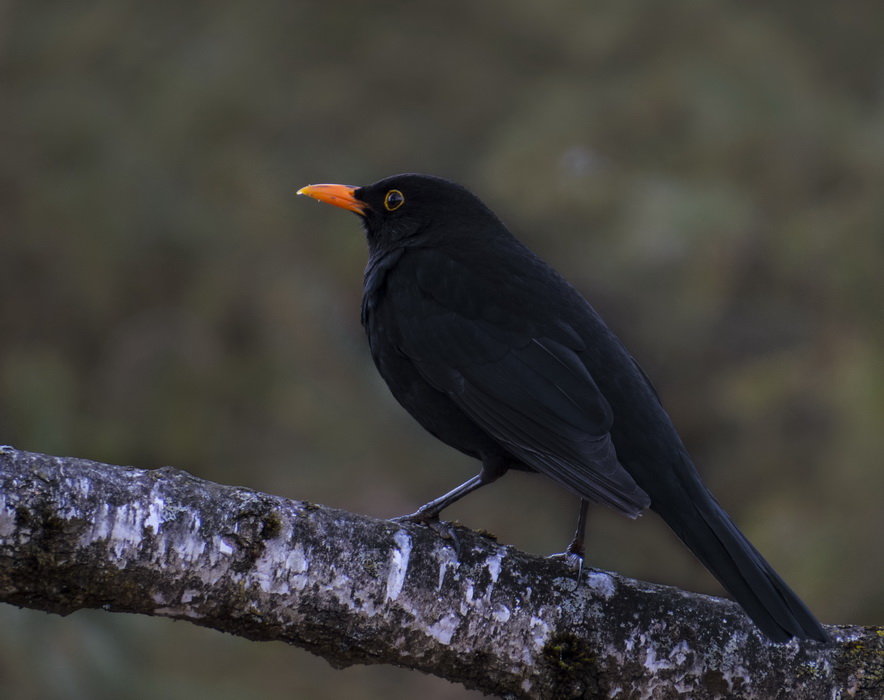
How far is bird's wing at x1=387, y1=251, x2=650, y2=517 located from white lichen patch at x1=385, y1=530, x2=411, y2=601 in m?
0.60

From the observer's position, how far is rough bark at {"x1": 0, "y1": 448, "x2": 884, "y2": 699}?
8.13 ft

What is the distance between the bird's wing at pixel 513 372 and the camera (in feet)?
10.6

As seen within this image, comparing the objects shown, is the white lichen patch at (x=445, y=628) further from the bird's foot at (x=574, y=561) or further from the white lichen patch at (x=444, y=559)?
the bird's foot at (x=574, y=561)

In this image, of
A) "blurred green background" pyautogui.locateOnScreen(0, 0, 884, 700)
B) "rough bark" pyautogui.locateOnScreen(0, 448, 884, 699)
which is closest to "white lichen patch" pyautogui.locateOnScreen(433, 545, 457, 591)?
"rough bark" pyautogui.locateOnScreen(0, 448, 884, 699)

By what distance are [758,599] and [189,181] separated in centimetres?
440

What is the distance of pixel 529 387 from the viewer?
3508mm

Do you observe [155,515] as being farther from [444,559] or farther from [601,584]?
[601,584]

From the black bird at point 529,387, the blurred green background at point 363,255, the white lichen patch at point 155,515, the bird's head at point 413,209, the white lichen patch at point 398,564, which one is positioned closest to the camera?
the white lichen patch at point 155,515

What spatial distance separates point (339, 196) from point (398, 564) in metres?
2.20

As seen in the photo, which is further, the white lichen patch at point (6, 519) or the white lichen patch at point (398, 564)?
the white lichen patch at point (398, 564)

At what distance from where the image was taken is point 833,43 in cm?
682

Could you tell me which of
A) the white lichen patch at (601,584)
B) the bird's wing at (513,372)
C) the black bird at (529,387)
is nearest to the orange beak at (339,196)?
the black bird at (529,387)

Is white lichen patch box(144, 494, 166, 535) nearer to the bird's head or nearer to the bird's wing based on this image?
the bird's wing

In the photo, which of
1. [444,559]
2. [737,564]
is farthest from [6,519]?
[737,564]
